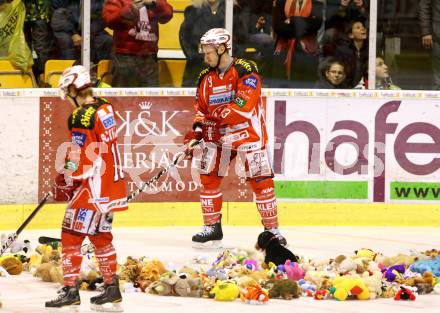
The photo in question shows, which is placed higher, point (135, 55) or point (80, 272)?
point (135, 55)

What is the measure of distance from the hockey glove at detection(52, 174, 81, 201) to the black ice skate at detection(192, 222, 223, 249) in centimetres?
322

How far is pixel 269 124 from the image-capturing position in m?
13.1

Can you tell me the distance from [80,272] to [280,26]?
462 centimetres

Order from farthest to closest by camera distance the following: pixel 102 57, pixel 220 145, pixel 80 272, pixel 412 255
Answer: pixel 102 57
pixel 220 145
pixel 412 255
pixel 80 272

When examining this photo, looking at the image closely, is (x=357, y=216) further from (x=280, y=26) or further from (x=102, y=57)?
(x=102, y=57)

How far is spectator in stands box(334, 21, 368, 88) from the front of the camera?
44.4 feet

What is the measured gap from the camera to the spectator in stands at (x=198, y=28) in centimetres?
1320

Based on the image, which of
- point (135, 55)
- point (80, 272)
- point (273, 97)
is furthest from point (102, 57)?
point (80, 272)

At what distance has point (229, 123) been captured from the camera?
1142cm

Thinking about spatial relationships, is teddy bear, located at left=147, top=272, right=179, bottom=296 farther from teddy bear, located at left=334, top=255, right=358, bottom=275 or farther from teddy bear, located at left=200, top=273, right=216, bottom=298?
teddy bear, located at left=334, top=255, right=358, bottom=275

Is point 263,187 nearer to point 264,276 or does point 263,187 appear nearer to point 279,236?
point 279,236

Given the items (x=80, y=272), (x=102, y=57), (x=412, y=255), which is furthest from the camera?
(x=102, y=57)

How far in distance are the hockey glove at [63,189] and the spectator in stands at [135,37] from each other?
455 centimetres

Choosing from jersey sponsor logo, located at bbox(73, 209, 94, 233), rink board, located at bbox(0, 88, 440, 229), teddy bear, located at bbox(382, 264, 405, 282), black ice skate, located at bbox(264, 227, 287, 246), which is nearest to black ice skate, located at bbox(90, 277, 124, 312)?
jersey sponsor logo, located at bbox(73, 209, 94, 233)
